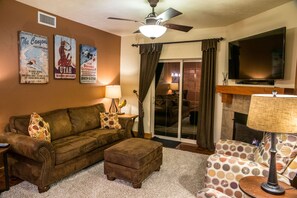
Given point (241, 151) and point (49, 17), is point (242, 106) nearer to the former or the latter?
point (241, 151)

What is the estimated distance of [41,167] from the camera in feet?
8.52

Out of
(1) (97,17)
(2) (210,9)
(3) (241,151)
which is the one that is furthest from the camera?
(1) (97,17)

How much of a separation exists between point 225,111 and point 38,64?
366 cm

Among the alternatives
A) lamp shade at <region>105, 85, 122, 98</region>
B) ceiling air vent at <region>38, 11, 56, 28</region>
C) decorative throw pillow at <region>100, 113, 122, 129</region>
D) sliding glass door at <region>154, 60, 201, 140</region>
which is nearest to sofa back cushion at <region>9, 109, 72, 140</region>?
decorative throw pillow at <region>100, 113, 122, 129</region>

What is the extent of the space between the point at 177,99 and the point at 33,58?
315cm

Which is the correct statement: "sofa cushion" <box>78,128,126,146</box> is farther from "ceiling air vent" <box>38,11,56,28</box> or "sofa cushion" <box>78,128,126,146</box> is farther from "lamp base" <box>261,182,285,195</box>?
"lamp base" <box>261,182,285,195</box>

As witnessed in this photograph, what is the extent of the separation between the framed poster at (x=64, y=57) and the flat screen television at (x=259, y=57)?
3.07m

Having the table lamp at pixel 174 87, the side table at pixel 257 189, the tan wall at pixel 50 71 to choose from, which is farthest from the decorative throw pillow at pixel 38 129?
the table lamp at pixel 174 87

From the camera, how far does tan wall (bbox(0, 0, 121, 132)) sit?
305 centimetres

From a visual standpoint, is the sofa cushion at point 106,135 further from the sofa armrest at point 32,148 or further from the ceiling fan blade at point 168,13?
the ceiling fan blade at point 168,13

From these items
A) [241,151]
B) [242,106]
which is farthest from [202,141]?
[241,151]

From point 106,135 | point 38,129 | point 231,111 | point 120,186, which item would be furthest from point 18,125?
point 231,111

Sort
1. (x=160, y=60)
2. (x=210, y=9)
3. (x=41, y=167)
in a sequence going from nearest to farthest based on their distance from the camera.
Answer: (x=41, y=167), (x=210, y=9), (x=160, y=60)

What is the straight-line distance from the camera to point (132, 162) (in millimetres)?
2781
